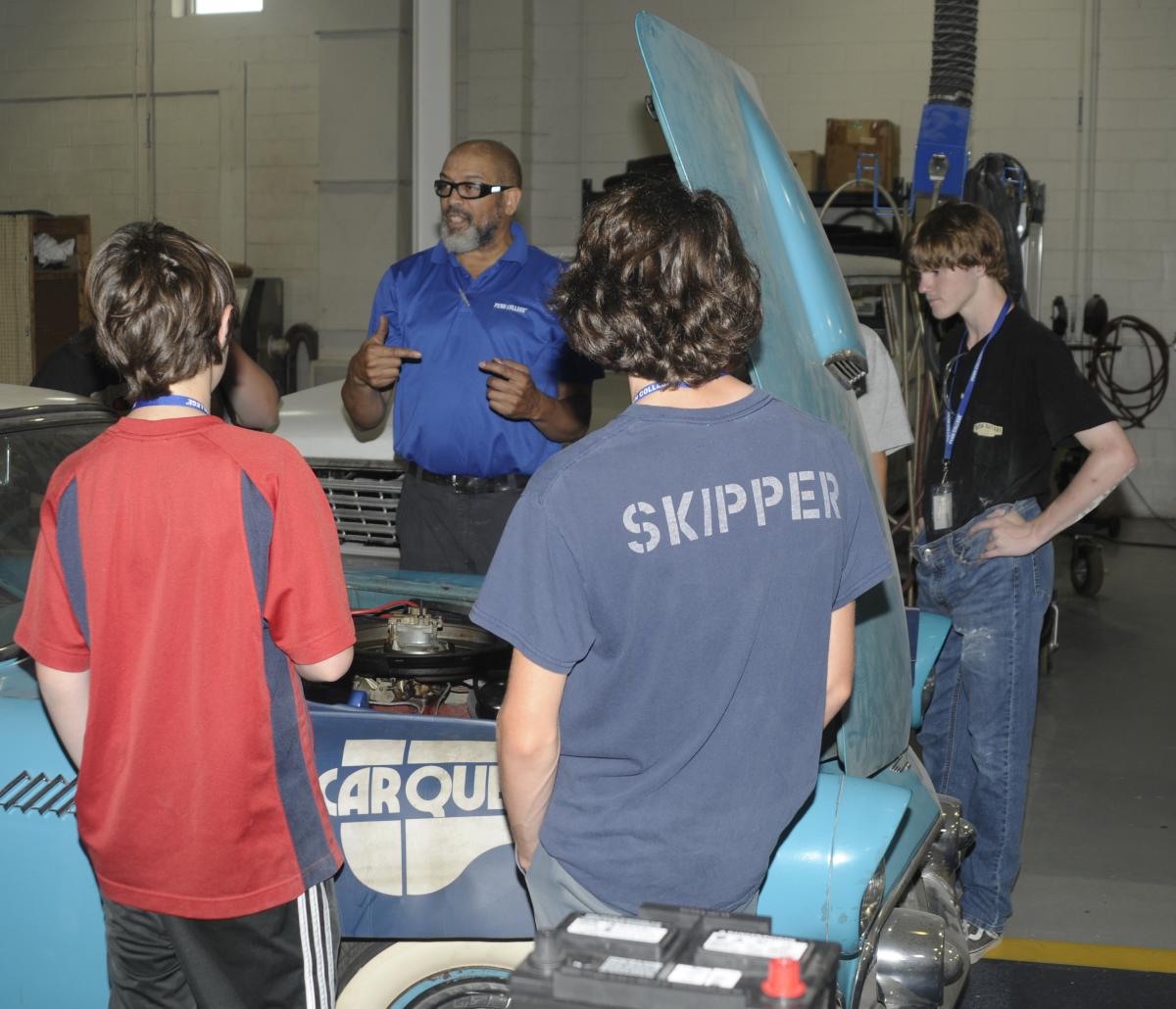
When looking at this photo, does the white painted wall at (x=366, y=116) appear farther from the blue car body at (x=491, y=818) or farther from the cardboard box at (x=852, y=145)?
the blue car body at (x=491, y=818)

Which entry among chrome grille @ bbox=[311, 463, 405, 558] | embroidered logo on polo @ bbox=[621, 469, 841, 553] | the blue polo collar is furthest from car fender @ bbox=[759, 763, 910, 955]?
chrome grille @ bbox=[311, 463, 405, 558]

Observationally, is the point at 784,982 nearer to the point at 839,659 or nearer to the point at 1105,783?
the point at 839,659

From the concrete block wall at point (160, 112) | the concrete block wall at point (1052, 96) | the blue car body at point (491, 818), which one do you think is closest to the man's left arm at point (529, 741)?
the blue car body at point (491, 818)

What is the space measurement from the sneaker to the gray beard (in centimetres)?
245

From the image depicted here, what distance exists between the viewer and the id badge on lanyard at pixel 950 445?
3.48 metres

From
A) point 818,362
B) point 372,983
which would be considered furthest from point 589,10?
point 372,983

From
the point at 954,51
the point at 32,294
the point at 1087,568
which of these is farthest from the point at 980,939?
the point at 32,294

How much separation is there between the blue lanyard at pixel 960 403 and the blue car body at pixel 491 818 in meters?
0.95

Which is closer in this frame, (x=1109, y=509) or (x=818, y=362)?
(x=818, y=362)

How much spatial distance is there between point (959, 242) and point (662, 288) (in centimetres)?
204

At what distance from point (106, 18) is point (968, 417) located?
9.62 meters

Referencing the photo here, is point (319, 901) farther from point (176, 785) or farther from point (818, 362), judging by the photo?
point (818, 362)

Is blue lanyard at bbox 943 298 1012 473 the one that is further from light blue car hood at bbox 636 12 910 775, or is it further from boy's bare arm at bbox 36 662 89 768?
boy's bare arm at bbox 36 662 89 768

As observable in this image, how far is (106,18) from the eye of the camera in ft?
35.4
